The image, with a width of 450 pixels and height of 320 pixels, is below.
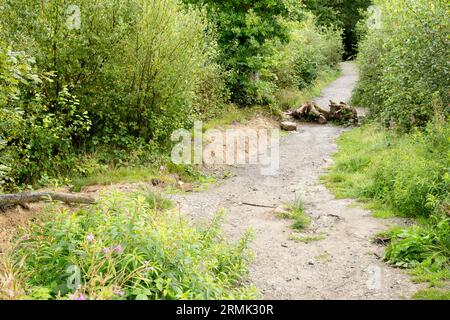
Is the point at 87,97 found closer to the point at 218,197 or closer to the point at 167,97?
the point at 167,97

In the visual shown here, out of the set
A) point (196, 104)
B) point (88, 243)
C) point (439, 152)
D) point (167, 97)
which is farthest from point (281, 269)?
point (196, 104)

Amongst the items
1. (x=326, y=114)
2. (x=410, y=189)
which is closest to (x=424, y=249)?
(x=410, y=189)

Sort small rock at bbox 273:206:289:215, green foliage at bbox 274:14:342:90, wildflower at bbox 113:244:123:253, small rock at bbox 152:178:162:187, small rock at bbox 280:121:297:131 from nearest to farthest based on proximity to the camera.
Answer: wildflower at bbox 113:244:123:253, small rock at bbox 273:206:289:215, small rock at bbox 152:178:162:187, small rock at bbox 280:121:297:131, green foliage at bbox 274:14:342:90

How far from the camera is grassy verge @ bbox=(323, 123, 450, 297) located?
20.6 feet

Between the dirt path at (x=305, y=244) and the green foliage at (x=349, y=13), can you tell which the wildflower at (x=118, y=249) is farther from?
the green foliage at (x=349, y=13)

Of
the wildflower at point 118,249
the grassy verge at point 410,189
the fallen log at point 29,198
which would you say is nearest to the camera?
the wildflower at point 118,249

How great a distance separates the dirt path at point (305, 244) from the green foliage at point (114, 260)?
1.19 meters

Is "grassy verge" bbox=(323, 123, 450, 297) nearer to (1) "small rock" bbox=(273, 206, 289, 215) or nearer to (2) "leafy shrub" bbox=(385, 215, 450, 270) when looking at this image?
(2) "leafy shrub" bbox=(385, 215, 450, 270)

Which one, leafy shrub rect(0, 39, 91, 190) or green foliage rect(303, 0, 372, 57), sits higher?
green foliage rect(303, 0, 372, 57)

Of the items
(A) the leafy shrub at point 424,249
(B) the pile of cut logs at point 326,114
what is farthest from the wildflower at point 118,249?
(B) the pile of cut logs at point 326,114

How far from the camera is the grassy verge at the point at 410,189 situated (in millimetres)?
6281

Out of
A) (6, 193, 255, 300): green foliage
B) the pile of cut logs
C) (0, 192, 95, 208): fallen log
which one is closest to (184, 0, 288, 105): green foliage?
the pile of cut logs

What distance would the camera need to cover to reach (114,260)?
14.3ft

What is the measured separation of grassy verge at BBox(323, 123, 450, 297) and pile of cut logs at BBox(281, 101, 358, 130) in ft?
18.0
